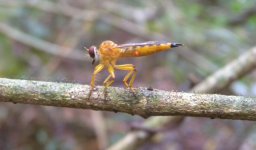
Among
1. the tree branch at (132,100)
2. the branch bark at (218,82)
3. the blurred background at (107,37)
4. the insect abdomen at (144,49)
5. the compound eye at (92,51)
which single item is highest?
the blurred background at (107,37)

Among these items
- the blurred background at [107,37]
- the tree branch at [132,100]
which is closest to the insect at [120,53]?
the tree branch at [132,100]

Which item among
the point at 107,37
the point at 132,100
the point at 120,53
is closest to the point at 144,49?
the point at 120,53

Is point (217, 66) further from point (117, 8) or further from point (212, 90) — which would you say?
point (212, 90)

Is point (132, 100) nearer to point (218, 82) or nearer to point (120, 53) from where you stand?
point (120, 53)

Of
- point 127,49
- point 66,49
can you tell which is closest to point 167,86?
point 66,49

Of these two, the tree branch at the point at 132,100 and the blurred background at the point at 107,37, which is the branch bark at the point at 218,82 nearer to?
the blurred background at the point at 107,37

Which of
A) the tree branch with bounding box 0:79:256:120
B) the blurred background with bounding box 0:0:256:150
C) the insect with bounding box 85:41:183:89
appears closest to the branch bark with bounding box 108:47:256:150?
the insect with bounding box 85:41:183:89
